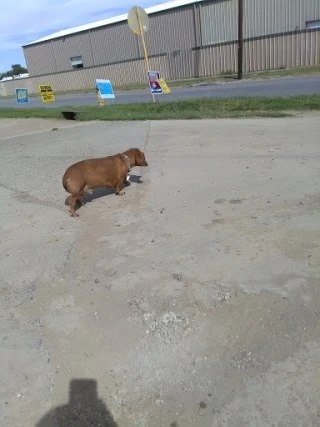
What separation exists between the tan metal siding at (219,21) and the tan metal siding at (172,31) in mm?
1322

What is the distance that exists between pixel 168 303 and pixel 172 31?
43.8m

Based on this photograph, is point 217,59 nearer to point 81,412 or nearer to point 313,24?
point 313,24

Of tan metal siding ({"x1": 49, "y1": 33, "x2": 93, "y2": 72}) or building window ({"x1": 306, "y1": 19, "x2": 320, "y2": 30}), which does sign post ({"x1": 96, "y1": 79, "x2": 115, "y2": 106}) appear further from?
tan metal siding ({"x1": 49, "y1": 33, "x2": 93, "y2": 72})

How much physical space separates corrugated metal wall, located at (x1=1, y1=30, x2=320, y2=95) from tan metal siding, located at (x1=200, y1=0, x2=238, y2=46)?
16.5 ft

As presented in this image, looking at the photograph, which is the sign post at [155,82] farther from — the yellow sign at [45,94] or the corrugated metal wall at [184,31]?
the corrugated metal wall at [184,31]

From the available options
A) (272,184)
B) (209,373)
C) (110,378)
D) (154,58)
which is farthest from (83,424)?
(154,58)

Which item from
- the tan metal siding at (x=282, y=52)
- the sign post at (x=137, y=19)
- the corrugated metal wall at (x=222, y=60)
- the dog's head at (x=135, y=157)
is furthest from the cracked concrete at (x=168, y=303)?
the corrugated metal wall at (x=222, y=60)

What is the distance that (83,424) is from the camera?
2240 mm

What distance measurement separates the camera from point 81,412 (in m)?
2.30

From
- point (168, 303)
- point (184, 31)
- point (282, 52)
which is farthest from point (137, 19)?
point (184, 31)

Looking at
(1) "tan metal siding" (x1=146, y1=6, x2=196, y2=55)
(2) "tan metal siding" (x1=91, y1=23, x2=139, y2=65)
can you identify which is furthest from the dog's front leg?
(2) "tan metal siding" (x1=91, y1=23, x2=139, y2=65)

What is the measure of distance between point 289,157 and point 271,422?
5.23 metres

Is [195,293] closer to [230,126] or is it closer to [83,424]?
[83,424]

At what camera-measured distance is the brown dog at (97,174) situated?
5.01 metres
